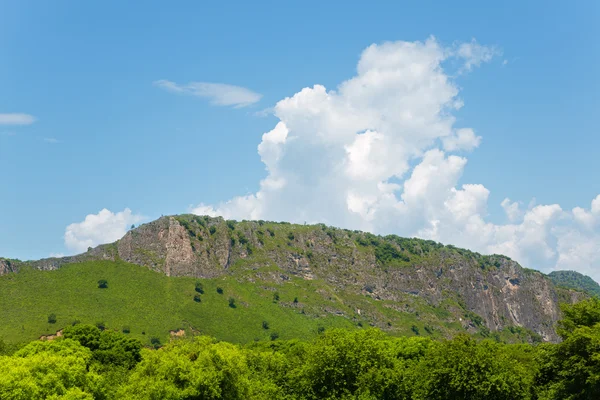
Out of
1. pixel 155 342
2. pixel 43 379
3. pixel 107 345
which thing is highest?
pixel 107 345

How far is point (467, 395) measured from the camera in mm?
73688

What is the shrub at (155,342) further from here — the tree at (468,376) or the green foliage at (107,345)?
the tree at (468,376)

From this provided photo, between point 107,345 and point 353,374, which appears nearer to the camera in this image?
point 353,374

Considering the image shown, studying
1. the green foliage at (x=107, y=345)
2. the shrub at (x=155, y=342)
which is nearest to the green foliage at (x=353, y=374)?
the green foliage at (x=107, y=345)

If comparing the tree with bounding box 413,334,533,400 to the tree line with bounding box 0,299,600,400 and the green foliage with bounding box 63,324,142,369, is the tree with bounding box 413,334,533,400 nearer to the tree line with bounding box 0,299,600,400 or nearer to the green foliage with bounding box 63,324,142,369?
the tree line with bounding box 0,299,600,400

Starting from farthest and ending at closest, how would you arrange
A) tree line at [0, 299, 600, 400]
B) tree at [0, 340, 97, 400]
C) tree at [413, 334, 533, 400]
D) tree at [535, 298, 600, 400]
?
tree at [413, 334, 533, 400], tree line at [0, 299, 600, 400], tree at [535, 298, 600, 400], tree at [0, 340, 97, 400]

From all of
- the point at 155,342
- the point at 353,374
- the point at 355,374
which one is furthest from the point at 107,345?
the point at 155,342

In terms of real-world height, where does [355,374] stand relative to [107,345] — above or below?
above

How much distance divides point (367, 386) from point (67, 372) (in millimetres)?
38722

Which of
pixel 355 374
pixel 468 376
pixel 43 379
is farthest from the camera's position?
pixel 355 374

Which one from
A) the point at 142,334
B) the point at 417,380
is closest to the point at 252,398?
the point at 417,380

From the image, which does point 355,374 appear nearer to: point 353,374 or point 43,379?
point 353,374

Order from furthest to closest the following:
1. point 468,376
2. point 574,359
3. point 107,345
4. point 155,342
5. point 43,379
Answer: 1. point 155,342
2. point 107,345
3. point 468,376
4. point 574,359
5. point 43,379

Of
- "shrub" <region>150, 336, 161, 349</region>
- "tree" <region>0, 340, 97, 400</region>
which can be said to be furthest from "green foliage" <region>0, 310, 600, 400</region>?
"shrub" <region>150, 336, 161, 349</region>
